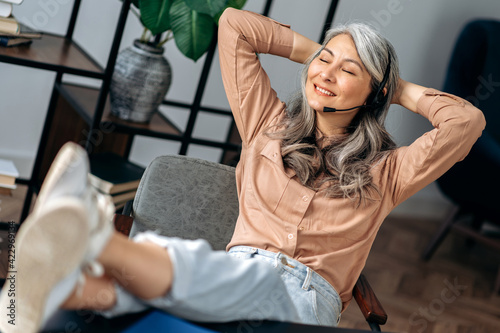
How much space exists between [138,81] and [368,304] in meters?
1.14

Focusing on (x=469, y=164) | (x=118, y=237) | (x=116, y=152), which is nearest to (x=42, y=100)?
(x=116, y=152)

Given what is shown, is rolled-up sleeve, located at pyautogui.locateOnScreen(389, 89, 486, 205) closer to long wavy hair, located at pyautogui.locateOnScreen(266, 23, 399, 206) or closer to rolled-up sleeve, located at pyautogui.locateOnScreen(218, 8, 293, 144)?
long wavy hair, located at pyautogui.locateOnScreen(266, 23, 399, 206)

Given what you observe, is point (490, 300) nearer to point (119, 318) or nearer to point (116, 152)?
point (116, 152)

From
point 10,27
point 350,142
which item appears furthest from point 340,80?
point 10,27

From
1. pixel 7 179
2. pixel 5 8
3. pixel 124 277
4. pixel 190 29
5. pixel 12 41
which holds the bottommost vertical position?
pixel 7 179

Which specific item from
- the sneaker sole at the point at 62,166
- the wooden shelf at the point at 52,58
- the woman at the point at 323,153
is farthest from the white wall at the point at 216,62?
the sneaker sole at the point at 62,166

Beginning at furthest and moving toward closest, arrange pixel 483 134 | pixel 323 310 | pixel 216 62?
1. pixel 483 134
2. pixel 216 62
3. pixel 323 310

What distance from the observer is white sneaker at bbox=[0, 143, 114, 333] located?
2.83 ft

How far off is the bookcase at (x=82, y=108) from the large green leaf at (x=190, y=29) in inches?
3.9

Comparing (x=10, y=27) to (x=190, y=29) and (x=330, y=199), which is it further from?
(x=330, y=199)

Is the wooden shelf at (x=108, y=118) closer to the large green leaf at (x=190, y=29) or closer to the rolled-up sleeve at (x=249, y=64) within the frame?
the large green leaf at (x=190, y=29)

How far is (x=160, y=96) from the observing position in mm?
2213

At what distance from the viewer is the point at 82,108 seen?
2174 mm

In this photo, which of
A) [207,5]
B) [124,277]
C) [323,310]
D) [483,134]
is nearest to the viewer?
[124,277]
